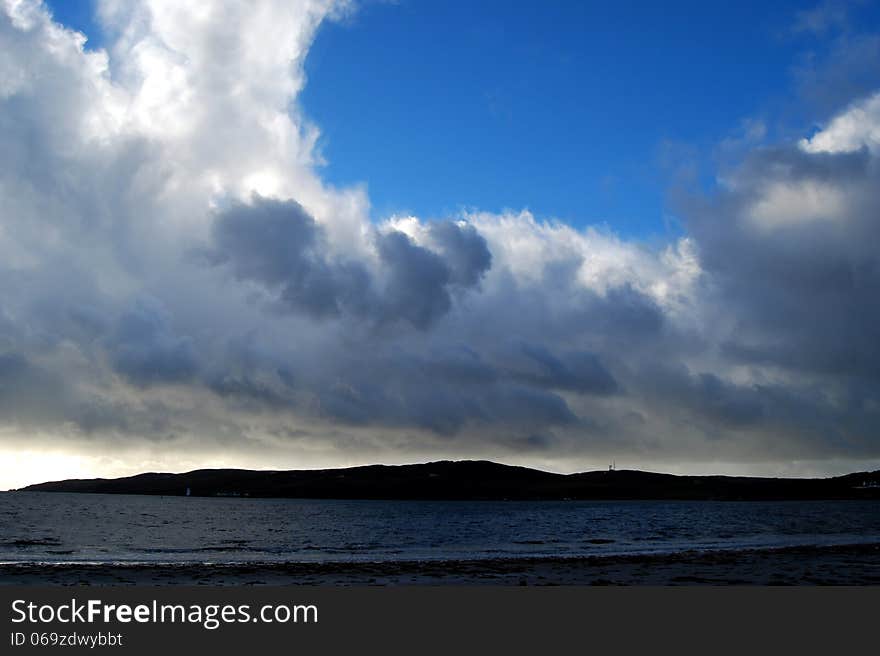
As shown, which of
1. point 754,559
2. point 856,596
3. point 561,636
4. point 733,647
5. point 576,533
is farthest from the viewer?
point 576,533

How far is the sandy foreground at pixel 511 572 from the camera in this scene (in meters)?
42.0

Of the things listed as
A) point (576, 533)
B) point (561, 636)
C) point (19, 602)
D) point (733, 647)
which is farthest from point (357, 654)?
point (576, 533)

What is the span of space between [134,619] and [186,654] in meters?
5.81

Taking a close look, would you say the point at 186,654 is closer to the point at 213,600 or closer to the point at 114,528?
the point at 213,600

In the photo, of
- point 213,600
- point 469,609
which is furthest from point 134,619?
point 469,609

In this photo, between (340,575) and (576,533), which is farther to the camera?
(576,533)

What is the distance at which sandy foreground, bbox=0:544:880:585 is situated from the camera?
42031 mm

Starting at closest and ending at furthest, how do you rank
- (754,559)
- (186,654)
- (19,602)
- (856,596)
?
(186,654)
(19,602)
(856,596)
(754,559)

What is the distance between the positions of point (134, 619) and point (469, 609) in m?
13.3

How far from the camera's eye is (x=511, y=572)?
47.7 meters

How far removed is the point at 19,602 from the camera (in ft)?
95.0

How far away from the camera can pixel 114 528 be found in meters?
110

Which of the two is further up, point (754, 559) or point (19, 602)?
point (19, 602)

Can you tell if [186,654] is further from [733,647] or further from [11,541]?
[11,541]
